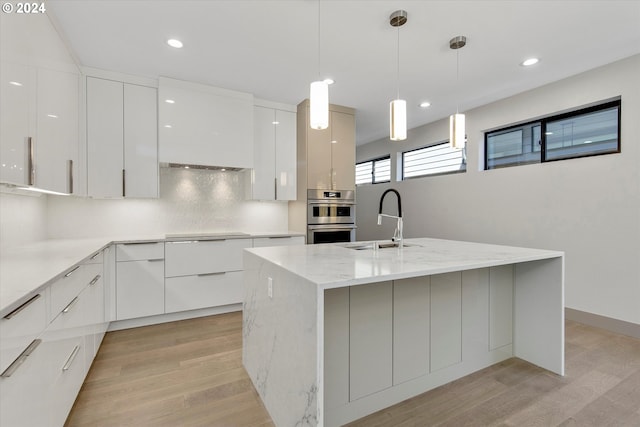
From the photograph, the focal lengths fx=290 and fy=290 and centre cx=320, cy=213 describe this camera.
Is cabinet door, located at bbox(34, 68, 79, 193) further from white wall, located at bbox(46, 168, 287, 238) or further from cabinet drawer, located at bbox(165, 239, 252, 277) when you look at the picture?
cabinet drawer, located at bbox(165, 239, 252, 277)

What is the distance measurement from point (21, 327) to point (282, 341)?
1.00 m

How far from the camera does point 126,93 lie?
3.06 m

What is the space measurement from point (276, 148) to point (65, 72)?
2.16 meters

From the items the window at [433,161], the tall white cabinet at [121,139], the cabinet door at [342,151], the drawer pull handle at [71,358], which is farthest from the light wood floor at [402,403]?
the window at [433,161]

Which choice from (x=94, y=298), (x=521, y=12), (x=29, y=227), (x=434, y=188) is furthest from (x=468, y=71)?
(x=29, y=227)

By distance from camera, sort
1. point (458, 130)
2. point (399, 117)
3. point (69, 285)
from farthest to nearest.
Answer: point (458, 130), point (399, 117), point (69, 285)

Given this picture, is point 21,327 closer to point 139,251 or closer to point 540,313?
point 139,251

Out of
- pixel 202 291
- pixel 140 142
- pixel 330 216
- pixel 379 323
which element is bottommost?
pixel 202 291

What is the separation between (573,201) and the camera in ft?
9.97

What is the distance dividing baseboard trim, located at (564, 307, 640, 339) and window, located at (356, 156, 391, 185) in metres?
3.38

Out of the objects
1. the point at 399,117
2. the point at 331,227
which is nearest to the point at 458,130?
the point at 399,117

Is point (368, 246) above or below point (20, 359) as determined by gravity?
above

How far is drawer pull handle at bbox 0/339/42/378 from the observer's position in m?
0.93

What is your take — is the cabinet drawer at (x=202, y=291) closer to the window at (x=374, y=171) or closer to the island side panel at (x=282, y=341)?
the island side panel at (x=282, y=341)
